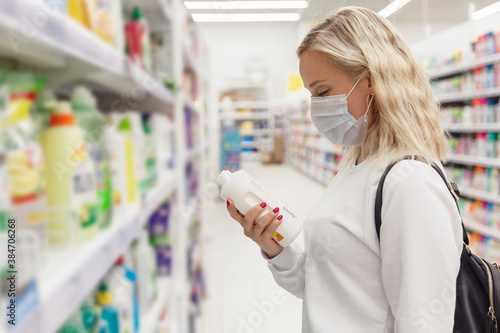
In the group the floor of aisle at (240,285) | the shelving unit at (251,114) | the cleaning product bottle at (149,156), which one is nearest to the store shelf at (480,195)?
the floor of aisle at (240,285)

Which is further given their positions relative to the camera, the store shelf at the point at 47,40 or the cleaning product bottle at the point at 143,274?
the cleaning product bottle at the point at 143,274

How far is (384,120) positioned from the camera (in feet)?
2.54

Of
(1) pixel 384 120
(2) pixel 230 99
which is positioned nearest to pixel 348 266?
(1) pixel 384 120

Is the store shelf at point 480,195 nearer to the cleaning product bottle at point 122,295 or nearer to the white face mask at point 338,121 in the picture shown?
the white face mask at point 338,121

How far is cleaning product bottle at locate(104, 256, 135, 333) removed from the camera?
3.31 feet

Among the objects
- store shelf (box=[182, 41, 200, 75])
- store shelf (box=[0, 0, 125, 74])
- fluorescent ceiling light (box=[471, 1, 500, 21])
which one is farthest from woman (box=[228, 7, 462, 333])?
store shelf (box=[182, 41, 200, 75])

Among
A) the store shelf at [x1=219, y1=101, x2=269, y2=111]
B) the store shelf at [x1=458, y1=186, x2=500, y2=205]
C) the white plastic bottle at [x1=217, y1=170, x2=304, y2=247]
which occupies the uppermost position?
the store shelf at [x1=219, y1=101, x2=269, y2=111]

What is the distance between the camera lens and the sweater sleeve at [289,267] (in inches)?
37.3

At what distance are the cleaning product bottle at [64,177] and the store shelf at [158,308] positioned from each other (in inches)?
24.7

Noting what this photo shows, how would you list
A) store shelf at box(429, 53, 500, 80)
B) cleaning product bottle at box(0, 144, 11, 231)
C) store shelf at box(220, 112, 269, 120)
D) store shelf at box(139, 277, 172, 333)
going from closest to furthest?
cleaning product bottle at box(0, 144, 11, 231), store shelf at box(139, 277, 172, 333), store shelf at box(429, 53, 500, 80), store shelf at box(220, 112, 269, 120)

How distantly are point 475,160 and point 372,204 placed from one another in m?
4.07

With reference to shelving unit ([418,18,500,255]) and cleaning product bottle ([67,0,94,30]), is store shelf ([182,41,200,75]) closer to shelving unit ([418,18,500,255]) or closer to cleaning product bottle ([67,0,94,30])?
cleaning product bottle ([67,0,94,30])

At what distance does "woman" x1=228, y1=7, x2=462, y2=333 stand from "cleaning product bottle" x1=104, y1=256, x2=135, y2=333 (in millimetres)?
412

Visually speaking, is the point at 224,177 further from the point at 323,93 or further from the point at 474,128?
the point at 474,128
